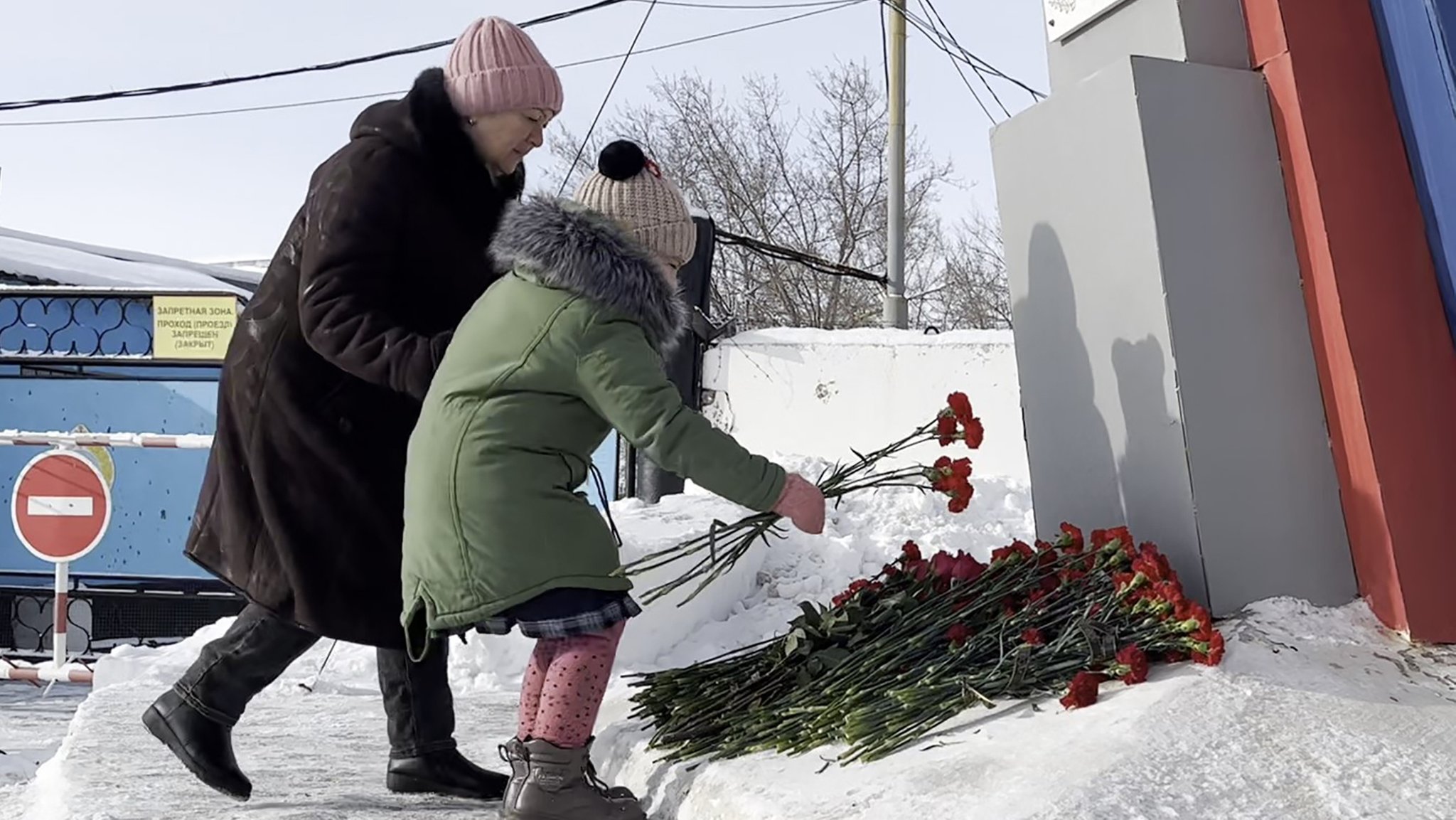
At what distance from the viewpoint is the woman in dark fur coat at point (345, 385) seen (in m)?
2.56

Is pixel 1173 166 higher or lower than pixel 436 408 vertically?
higher

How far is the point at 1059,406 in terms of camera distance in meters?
3.03

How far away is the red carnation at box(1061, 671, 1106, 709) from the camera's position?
7.06 ft

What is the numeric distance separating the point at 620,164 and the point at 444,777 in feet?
4.46

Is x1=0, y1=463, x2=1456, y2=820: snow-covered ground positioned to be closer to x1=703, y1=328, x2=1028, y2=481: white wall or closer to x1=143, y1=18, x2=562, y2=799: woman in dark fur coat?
x1=143, y1=18, x2=562, y2=799: woman in dark fur coat

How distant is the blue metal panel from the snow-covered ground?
2.49 ft

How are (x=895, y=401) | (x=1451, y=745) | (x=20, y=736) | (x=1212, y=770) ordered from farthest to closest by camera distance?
1. (x=895, y=401)
2. (x=20, y=736)
3. (x=1451, y=745)
4. (x=1212, y=770)

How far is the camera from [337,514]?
2615 mm

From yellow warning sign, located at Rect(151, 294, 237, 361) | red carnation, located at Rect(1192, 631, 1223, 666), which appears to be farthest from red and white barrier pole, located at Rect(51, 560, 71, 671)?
red carnation, located at Rect(1192, 631, 1223, 666)

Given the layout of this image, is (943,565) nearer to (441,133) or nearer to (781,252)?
(441,133)

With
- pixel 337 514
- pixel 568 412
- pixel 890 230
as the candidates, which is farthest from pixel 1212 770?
pixel 890 230

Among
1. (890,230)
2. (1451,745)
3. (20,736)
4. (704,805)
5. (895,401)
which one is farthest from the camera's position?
(890,230)

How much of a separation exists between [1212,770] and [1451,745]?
44 centimetres

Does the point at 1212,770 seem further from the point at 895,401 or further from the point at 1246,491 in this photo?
the point at 895,401
